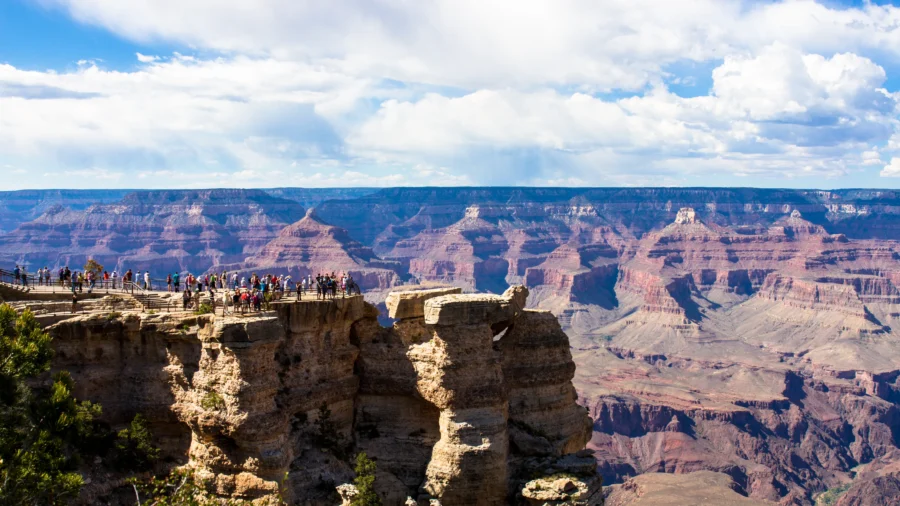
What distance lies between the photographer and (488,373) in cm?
3728

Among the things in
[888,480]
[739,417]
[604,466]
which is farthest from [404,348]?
[739,417]

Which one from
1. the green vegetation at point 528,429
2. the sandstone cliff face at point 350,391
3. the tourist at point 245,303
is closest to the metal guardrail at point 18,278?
the sandstone cliff face at point 350,391

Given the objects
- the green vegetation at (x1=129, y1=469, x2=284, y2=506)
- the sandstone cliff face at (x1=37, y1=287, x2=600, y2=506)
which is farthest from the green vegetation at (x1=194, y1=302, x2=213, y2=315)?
the green vegetation at (x1=129, y1=469, x2=284, y2=506)

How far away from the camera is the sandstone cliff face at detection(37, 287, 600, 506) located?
3262 cm

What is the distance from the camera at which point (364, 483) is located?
3331cm

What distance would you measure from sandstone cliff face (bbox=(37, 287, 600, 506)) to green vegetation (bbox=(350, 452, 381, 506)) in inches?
47.8

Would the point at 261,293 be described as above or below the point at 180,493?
above

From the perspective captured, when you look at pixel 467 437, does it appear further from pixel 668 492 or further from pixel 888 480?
pixel 888 480

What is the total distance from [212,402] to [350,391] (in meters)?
7.43

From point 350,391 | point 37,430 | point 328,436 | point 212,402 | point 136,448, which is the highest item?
point 37,430

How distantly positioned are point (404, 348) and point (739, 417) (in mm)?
142953

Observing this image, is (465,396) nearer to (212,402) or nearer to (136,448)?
(212,402)

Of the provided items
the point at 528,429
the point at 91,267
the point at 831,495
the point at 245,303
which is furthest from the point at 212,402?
the point at 831,495

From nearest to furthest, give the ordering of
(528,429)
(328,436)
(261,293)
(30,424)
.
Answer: (30,424) → (261,293) → (328,436) → (528,429)
